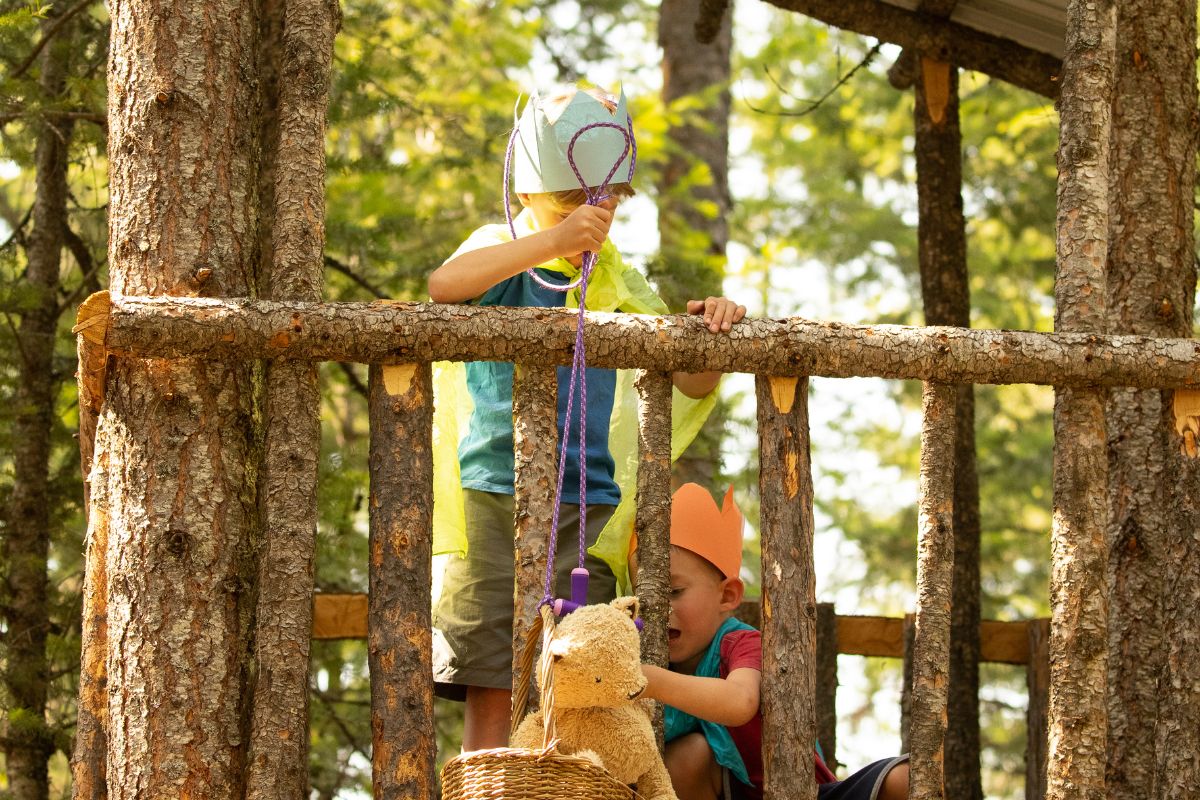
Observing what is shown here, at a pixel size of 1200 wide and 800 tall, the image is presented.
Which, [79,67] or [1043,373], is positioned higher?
[79,67]

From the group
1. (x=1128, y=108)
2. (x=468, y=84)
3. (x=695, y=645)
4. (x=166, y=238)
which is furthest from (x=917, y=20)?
(x=468, y=84)

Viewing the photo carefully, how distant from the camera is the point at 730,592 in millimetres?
3426

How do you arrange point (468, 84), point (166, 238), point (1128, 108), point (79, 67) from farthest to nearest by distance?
1. point (468, 84)
2. point (79, 67)
3. point (1128, 108)
4. point (166, 238)

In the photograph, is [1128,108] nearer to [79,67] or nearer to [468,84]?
[79,67]

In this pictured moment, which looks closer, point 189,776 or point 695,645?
point 189,776

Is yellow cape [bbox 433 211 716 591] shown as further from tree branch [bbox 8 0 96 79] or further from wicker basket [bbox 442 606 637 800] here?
tree branch [bbox 8 0 96 79]

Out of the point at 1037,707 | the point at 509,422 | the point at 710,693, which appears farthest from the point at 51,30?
the point at 1037,707

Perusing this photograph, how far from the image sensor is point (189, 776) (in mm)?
2814

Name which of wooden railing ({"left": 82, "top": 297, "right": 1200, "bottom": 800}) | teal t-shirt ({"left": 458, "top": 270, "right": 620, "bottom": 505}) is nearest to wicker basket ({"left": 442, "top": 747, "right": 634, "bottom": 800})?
wooden railing ({"left": 82, "top": 297, "right": 1200, "bottom": 800})

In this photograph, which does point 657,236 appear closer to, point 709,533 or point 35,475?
point 35,475

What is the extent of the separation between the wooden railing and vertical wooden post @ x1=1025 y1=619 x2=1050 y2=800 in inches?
76.4

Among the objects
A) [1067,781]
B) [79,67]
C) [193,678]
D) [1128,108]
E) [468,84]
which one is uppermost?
[468,84]

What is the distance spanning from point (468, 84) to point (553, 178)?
8801mm

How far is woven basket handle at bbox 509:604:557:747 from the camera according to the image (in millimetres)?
2418
